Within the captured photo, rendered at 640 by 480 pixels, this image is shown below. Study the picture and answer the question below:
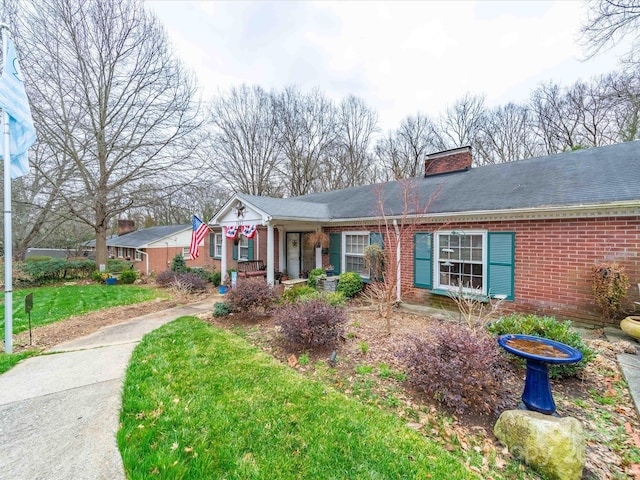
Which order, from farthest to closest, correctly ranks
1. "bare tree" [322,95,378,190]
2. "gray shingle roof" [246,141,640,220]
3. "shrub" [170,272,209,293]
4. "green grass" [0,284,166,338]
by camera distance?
"bare tree" [322,95,378,190]
"shrub" [170,272,209,293]
"green grass" [0,284,166,338]
"gray shingle roof" [246,141,640,220]

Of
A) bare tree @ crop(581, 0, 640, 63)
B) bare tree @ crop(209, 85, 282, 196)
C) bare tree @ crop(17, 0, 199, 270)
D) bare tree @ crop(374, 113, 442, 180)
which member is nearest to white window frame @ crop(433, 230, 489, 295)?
bare tree @ crop(581, 0, 640, 63)

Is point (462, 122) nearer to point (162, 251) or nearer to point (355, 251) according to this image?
point (355, 251)

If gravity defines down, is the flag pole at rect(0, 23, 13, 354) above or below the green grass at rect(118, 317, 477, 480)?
above

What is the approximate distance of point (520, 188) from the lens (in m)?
7.12

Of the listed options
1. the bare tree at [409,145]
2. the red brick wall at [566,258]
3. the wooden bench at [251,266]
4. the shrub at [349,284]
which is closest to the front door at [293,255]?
the wooden bench at [251,266]

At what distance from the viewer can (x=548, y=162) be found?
26.9ft

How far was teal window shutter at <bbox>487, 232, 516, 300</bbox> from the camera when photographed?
6.62 meters

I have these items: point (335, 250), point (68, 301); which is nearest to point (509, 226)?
point (335, 250)

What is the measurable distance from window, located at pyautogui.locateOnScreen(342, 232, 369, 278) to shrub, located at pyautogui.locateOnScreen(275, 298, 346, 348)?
4547 mm

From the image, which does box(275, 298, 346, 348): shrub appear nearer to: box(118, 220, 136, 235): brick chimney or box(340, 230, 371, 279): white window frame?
box(340, 230, 371, 279): white window frame

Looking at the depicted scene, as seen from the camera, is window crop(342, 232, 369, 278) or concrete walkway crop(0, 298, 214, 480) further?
window crop(342, 232, 369, 278)

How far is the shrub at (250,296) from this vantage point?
6.86m

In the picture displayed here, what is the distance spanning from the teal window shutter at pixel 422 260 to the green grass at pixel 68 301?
30.4 feet

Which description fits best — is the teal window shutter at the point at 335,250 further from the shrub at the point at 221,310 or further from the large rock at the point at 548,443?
the large rock at the point at 548,443
